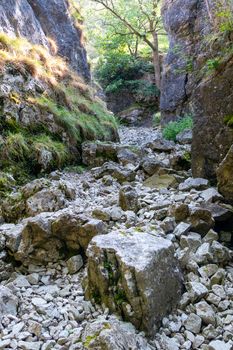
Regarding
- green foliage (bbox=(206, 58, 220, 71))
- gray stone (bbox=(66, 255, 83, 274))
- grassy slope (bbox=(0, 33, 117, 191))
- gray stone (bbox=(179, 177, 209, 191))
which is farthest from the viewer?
grassy slope (bbox=(0, 33, 117, 191))

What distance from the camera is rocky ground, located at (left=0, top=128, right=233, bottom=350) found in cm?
221

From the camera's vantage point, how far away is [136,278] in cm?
233

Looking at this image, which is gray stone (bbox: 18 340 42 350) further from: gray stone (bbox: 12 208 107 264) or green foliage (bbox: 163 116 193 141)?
green foliage (bbox: 163 116 193 141)

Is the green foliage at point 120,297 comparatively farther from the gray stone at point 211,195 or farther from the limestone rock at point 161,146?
the limestone rock at point 161,146

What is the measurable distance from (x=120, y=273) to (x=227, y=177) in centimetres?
202

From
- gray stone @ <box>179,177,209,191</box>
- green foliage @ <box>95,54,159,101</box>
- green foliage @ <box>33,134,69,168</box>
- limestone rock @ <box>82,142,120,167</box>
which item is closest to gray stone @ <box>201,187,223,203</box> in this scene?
gray stone @ <box>179,177,209,191</box>

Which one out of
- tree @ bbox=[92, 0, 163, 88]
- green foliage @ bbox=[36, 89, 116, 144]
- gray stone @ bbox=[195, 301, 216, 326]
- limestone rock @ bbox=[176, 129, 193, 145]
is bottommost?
gray stone @ bbox=[195, 301, 216, 326]

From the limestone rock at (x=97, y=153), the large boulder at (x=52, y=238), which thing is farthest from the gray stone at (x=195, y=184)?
the limestone rock at (x=97, y=153)

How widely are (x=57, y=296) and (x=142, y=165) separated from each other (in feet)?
12.1

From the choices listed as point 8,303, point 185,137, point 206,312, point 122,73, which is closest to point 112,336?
point 206,312

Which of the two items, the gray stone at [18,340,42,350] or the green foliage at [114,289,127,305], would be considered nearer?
the gray stone at [18,340,42,350]

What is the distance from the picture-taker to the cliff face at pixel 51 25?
8852mm

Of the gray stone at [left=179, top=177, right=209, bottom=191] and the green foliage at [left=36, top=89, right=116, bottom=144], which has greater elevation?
the green foliage at [left=36, top=89, right=116, bottom=144]

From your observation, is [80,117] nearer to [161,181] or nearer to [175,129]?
[175,129]
